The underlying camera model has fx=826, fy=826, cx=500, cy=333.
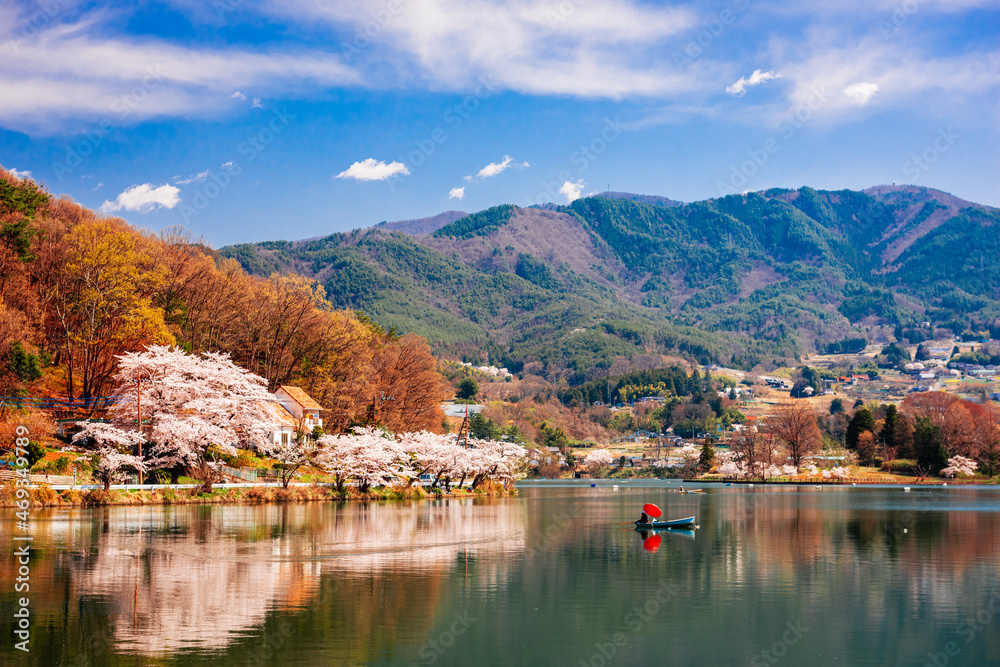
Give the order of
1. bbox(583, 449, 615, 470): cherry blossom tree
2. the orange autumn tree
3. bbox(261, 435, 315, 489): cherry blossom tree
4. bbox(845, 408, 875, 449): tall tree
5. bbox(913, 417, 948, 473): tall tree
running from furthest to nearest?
bbox(583, 449, 615, 470): cherry blossom tree
bbox(845, 408, 875, 449): tall tree
bbox(913, 417, 948, 473): tall tree
bbox(261, 435, 315, 489): cherry blossom tree
the orange autumn tree

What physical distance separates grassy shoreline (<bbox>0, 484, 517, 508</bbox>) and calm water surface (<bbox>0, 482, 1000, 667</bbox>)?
11.9ft

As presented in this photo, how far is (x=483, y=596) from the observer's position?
21141mm

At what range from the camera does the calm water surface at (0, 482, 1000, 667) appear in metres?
15.7

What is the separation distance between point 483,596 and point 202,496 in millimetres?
35464

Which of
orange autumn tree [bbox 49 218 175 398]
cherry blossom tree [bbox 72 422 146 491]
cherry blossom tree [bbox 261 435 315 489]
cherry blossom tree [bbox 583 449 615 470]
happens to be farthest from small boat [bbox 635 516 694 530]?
cherry blossom tree [bbox 583 449 615 470]

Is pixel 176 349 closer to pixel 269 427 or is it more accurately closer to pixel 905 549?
pixel 269 427

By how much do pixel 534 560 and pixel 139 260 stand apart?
45439mm

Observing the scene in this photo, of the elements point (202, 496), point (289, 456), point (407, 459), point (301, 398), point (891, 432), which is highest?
point (301, 398)

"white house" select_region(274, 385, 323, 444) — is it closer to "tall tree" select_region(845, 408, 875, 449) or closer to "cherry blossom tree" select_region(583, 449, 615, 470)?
"tall tree" select_region(845, 408, 875, 449)

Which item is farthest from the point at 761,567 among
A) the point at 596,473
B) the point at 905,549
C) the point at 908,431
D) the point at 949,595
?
the point at 596,473

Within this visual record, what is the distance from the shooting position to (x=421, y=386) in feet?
301

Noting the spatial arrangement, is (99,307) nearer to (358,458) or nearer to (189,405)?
(189,405)

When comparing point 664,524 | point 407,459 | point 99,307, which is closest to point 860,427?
point 407,459

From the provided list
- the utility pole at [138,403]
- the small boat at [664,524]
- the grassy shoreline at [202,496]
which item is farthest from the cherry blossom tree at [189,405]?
the small boat at [664,524]
